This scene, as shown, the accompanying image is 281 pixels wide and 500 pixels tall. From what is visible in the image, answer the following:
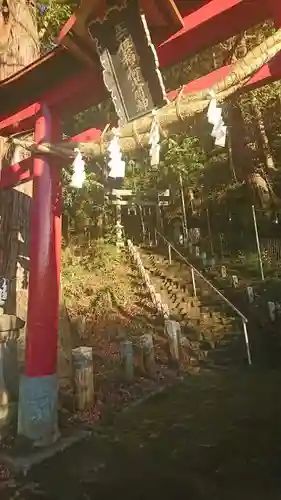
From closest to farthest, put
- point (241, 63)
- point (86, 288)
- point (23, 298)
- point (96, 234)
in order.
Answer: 1. point (241, 63)
2. point (23, 298)
3. point (86, 288)
4. point (96, 234)

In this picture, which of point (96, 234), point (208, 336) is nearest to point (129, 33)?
point (208, 336)

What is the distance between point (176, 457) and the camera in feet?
14.6

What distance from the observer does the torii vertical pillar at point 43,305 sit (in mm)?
5121

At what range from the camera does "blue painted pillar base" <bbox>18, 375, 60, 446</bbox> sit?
16.5 feet

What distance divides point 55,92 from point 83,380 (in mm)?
4426

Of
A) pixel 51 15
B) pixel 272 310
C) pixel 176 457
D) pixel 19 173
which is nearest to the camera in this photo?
pixel 176 457

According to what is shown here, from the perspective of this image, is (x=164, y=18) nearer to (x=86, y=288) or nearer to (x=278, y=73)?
(x=278, y=73)

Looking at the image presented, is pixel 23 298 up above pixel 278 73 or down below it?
below

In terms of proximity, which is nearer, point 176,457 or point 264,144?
point 176,457

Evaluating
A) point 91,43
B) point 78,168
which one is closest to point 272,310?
point 78,168

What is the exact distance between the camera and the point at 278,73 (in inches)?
191

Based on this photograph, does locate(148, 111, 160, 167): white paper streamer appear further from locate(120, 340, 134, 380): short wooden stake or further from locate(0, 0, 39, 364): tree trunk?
locate(120, 340, 134, 380): short wooden stake

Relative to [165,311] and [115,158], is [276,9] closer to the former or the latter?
[115,158]

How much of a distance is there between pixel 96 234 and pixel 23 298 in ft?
41.8
